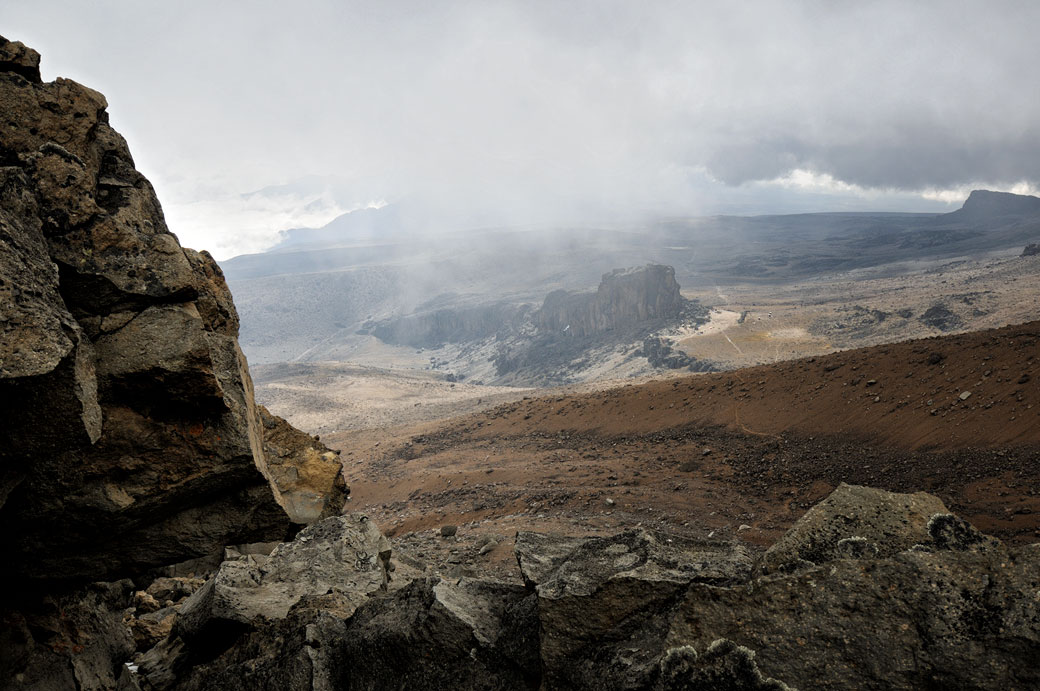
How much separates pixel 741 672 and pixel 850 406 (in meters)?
19.1

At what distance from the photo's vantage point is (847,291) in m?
98.9

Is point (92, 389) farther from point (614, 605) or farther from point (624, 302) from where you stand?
point (624, 302)

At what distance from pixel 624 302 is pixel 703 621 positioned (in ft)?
312

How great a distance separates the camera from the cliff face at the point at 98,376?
4.48 m

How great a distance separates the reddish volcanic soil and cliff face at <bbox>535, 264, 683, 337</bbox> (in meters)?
65.9

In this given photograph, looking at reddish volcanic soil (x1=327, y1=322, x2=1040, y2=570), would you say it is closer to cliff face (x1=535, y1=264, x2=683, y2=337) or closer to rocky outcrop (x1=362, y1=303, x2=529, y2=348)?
cliff face (x1=535, y1=264, x2=683, y2=337)

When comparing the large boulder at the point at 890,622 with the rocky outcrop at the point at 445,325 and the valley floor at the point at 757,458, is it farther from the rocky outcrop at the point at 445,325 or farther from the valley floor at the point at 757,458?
the rocky outcrop at the point at 445,325

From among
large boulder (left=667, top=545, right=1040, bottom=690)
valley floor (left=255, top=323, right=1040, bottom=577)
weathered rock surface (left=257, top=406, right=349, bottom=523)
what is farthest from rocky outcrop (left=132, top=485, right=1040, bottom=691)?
valley floor (left=255, top=323, right=1040, bottom=577)

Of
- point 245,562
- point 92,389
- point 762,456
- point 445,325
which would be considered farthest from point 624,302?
point 92,389

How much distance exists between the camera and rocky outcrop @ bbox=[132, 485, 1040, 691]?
3.75m

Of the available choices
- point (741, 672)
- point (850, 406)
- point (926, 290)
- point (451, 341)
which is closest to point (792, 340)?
point (926, 290)

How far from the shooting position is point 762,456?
1923cm

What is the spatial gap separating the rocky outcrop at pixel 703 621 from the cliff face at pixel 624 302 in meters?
86.2

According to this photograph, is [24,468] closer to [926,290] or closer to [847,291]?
[926,290]
